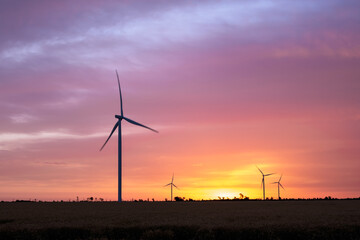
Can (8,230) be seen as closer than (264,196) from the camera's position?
Yes

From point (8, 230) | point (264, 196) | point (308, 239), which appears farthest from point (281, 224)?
point (264, 196)

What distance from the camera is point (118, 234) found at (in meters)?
35.9

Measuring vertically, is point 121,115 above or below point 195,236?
above

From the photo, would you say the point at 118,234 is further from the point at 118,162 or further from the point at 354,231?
the point at 118,162

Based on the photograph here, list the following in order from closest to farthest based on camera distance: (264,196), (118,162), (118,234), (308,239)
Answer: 1. (308,239)
2. (118,234)
3. (118,162)
4. (264,196)

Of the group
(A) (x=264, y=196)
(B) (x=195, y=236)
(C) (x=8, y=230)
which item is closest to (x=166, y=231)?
(B) (x=195, y=236)

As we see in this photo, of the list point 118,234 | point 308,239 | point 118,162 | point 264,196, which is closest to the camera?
point 308,239

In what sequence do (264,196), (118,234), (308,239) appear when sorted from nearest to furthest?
(308,239), (118,234), (264,196)

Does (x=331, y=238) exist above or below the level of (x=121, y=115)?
below

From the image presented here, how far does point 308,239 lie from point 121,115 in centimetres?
6428

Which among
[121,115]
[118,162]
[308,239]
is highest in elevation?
[121,115]

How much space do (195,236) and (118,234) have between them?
6.23 m

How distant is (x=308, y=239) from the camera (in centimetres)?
3362

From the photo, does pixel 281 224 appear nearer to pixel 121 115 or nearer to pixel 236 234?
pixel 236 234
